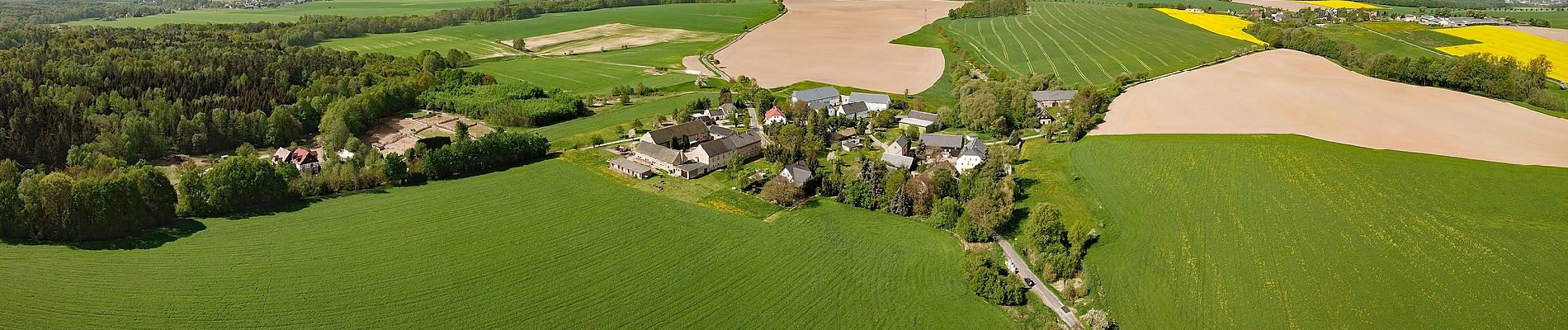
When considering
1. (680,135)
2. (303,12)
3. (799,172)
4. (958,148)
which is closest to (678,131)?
(680,135)

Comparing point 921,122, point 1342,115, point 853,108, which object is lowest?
point 921,122

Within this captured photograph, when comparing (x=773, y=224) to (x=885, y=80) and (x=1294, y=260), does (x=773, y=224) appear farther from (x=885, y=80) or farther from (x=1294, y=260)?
(x=885, y=80)

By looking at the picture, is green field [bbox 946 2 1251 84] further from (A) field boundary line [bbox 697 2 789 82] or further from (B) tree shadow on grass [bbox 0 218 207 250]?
(B) tree shadow on grass [bbox 0 218 207 250]

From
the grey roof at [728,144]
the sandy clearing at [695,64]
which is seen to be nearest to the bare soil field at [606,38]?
the sandy clearing at [695,64]

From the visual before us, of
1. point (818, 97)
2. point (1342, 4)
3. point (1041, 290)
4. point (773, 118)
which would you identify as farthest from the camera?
point (1342, 4)

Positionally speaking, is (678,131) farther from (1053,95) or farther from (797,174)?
(1053,95)

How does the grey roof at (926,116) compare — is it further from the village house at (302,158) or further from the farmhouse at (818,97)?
the village house at (302,158)
